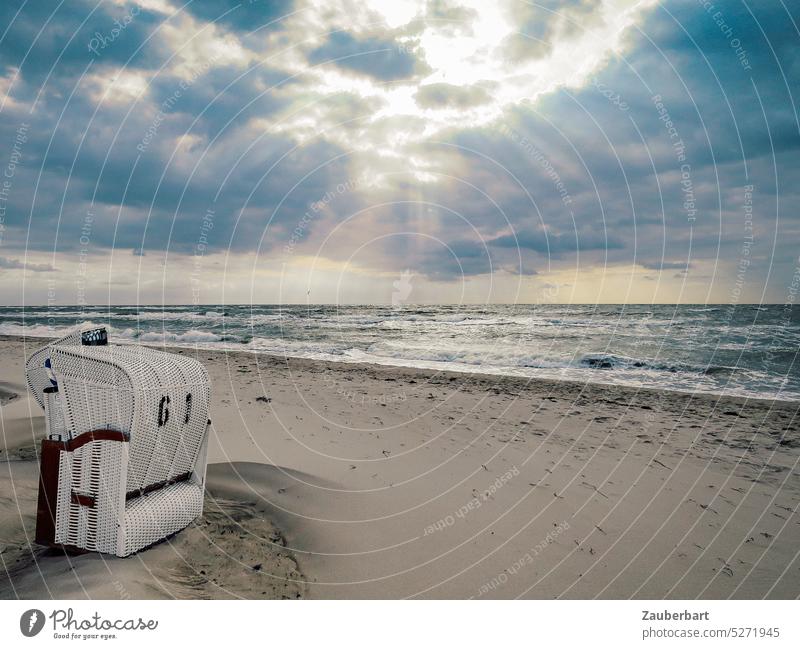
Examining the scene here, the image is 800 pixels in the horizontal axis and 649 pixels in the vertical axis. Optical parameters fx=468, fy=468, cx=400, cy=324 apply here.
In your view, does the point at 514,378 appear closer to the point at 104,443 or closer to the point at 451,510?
the point at 451,510

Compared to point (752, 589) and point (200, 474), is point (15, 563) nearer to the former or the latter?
point (200, 474)

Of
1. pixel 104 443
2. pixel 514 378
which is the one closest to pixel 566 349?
pixel 514 378

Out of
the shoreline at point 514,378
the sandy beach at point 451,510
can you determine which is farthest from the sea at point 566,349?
the sandy beach at point 451,510

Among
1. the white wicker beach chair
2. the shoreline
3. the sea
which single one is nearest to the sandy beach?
the white wicker beach chair

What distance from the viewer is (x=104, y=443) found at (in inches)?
142

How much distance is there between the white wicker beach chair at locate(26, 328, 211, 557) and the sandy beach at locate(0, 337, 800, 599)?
8.5 inches

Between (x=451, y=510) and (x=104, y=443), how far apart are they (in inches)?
139

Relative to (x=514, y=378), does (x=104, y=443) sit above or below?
above

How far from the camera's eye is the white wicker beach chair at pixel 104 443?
3.55 m

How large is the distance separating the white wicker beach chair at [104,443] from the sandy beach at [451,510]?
0.22 meters

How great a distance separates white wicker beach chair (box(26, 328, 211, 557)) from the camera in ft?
11.7

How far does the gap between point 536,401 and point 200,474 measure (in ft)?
29.7

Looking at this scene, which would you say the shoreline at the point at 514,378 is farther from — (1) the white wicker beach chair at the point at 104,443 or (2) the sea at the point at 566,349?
(1) the white wicker beach chair at the point at 104,443

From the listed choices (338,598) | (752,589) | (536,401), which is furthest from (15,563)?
(536,401)
